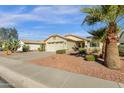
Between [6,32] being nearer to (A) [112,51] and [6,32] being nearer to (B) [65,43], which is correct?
(B) [65,43]

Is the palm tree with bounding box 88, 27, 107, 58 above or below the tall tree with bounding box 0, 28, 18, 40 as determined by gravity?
below

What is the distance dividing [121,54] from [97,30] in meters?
7.07

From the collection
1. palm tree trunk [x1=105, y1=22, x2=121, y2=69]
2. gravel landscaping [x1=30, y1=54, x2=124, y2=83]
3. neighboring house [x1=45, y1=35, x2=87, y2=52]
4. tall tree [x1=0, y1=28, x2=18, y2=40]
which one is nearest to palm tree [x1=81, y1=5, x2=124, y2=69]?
palm tree trunk [x1=105, y1=22, x2=121, y2=69]

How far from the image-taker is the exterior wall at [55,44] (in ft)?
171

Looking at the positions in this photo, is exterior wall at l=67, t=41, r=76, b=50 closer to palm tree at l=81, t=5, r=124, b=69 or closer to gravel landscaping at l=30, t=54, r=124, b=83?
gravel landscaping at l=30, t=54, r=124, b=83

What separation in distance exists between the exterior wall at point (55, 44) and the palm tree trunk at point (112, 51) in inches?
1346

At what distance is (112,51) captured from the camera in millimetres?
17219

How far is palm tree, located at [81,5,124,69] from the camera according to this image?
667 inches

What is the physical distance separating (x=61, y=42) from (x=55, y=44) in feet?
5.89

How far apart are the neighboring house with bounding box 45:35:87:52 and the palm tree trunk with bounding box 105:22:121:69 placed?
3378 centimetres

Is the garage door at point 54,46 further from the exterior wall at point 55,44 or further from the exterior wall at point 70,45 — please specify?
the exterior wall at point 70,45
